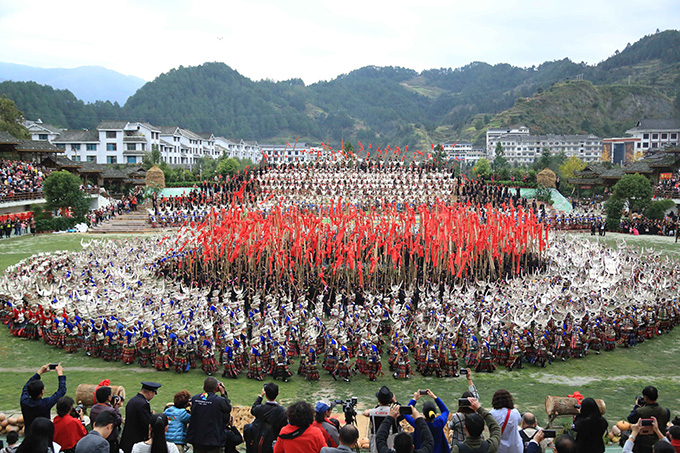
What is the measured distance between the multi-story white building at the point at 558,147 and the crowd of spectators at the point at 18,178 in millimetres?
66310

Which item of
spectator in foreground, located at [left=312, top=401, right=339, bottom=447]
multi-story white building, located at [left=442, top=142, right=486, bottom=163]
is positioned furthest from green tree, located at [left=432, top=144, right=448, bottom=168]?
multi-story white building, located at [left=442, top=142, right=486, bottom=163]

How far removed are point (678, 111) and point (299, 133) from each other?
2582 inches

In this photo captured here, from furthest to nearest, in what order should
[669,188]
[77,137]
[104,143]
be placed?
[104,143] < [77,137] < [669,188]

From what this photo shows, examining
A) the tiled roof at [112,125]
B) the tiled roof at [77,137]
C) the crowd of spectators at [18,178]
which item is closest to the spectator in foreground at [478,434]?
the crowd of spectators at [18,178]

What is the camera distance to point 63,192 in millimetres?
24938

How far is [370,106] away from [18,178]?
364 feet

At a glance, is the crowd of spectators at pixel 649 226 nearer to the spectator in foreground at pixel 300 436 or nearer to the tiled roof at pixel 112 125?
the spectator in foreground at pixel 300 436

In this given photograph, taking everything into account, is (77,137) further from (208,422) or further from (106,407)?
(208,422)

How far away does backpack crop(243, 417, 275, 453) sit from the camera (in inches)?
176

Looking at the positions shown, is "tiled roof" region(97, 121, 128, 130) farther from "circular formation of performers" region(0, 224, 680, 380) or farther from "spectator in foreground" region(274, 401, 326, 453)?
"spectator in foreground" region(274, 401, 326, 453)

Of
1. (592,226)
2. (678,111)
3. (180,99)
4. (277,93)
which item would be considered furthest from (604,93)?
(592,226)

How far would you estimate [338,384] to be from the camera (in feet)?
28.3

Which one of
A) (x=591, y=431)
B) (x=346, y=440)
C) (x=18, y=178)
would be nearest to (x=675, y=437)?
(x=591, y=431)

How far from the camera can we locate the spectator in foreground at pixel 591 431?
14.4 feet
